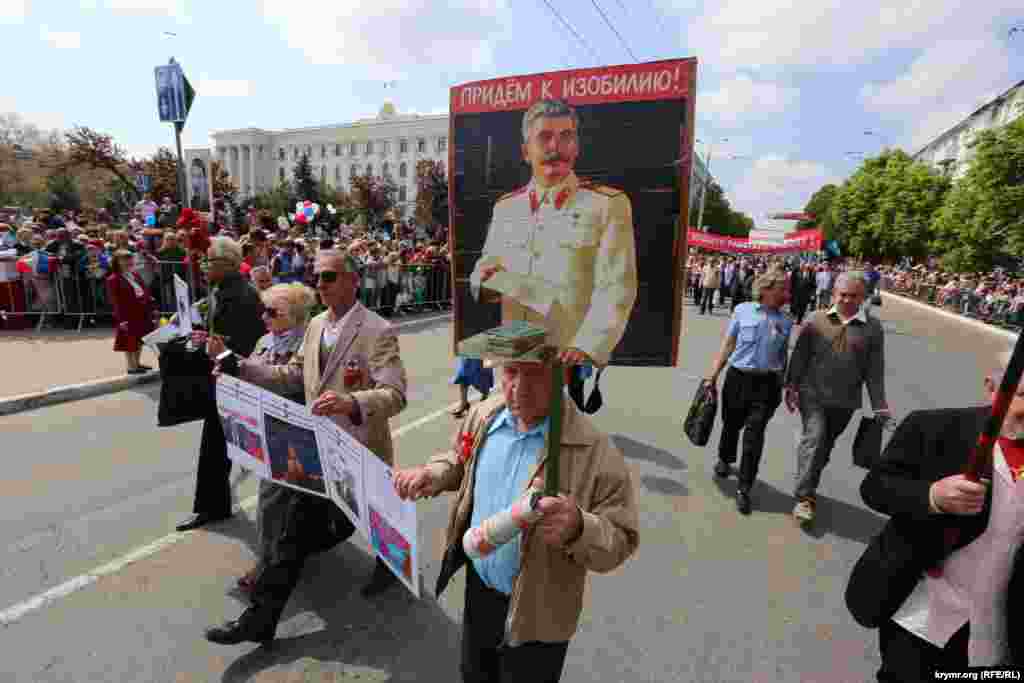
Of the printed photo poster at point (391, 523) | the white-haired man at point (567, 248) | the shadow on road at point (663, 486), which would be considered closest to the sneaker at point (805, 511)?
the shadow on road at point (663, 486)

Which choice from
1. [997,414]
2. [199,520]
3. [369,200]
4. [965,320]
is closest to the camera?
[997,414]

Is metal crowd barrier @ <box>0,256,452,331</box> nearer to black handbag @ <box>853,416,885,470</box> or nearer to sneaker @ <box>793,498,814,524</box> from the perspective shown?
sneaker @ <box>793,498,814,524</box>

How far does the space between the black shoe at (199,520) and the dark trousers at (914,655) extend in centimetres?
391

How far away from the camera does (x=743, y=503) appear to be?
423cm

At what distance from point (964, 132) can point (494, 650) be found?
315ft

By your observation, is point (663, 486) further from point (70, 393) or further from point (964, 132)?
point (964, 132)

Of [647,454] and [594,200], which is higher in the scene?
[594,200]

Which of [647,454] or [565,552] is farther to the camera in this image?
[647,454]

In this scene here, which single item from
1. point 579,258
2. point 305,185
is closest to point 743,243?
point 579,258

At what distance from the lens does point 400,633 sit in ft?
9.07

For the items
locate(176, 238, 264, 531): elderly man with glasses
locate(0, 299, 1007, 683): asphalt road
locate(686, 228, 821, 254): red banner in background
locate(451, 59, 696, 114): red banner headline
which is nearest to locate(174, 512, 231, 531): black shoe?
locate(176, 238, 264, 531): elderly man with glasses

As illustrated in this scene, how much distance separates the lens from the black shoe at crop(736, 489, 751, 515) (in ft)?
13.8

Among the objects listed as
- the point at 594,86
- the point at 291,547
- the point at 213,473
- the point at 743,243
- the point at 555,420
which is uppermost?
the point at 594,86

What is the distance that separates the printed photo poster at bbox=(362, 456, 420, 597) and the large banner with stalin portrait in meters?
1.08
